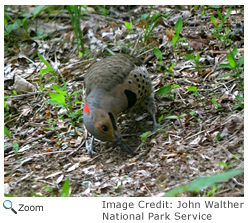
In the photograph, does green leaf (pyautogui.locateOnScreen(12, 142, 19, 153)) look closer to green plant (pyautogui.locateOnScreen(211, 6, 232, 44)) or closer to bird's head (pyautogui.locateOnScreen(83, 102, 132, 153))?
bird's head (pyautogui.locateOnScreen(83, 102, 132, 153))

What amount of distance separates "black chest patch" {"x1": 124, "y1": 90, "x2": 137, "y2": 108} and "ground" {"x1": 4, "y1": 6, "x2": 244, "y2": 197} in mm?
436

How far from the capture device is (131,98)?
19.5 feet

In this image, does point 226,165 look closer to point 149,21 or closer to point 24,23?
point 149,21

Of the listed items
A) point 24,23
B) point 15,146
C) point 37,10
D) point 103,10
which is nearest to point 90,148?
point 15,146

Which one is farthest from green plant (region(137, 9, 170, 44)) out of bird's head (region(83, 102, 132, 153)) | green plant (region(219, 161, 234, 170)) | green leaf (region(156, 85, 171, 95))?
green plant (region(219, 161, 234, 170))

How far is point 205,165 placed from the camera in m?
4.74

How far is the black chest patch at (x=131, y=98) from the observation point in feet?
19.3

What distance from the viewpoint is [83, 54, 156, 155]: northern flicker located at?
543 cm

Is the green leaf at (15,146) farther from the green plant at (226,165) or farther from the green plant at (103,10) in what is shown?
the green plant at (103,10)

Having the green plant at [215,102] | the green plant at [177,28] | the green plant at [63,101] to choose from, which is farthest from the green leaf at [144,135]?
the green plant at [177,28]

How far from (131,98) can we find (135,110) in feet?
2.46
